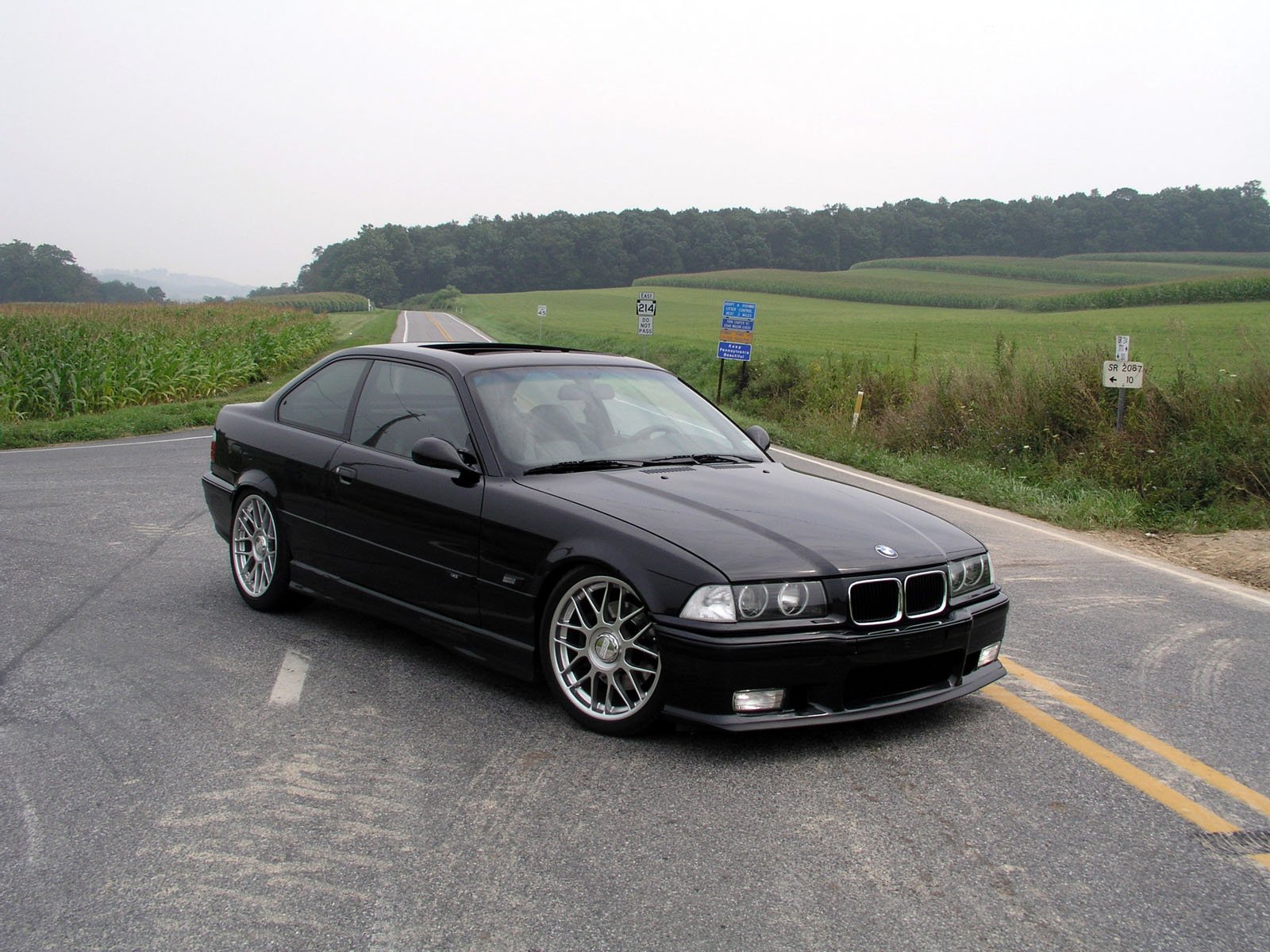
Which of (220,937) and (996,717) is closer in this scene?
(220,937)

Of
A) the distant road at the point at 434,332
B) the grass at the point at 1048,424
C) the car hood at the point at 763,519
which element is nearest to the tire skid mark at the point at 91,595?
the car hood at the point at 763,519

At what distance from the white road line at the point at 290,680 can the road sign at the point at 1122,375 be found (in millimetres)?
10810

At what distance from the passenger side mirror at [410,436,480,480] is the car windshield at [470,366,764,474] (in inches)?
7.2

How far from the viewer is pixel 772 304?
82125 mm

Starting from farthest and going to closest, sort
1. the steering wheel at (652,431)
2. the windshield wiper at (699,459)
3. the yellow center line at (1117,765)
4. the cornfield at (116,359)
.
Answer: the cornfield at (116,359), the steering wheel at (652,431), the windshield wiper at (699,459), the yellow center line at (1117,765)

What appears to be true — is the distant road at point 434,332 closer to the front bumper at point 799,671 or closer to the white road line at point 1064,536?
the white road line at point 1064,536

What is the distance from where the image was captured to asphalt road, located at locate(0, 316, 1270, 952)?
9.82 ft

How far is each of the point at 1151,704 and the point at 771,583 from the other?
2.02 metres

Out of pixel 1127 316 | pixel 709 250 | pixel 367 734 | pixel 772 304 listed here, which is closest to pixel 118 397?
pixel 367 734

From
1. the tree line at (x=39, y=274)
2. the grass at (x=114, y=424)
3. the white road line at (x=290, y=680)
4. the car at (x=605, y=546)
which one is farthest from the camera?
the tree line at (x=39, y=274)

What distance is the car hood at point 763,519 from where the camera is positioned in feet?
13.7

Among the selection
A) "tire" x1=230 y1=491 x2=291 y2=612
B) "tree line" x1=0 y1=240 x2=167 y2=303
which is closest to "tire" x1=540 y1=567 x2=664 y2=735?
"tire" x1=230 y1=491 x2=291 y2=612

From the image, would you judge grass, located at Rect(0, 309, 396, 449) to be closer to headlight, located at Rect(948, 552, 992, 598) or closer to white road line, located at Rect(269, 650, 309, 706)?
white road line, located at Rect(269, 650, 309, 706)

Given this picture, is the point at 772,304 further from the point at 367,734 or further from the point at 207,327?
the point at 367,734
